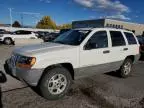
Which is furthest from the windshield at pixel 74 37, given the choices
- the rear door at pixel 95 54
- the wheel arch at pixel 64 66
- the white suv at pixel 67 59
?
the wheel arch at pixel 64 66

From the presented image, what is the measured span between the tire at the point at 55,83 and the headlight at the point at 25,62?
0.48m

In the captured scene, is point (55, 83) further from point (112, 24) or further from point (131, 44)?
point (112, 24)

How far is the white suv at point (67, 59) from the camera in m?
4.68

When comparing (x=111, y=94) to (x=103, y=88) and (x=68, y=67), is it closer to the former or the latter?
(x=103, y=88)

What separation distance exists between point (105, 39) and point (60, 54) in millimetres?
1882

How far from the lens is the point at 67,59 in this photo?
510cm

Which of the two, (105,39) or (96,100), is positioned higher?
(105,39)

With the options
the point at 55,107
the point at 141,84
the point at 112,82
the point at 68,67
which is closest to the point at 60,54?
the point at 68,67

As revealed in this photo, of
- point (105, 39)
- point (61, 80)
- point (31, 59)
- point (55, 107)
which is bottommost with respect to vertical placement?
point (55, 107)

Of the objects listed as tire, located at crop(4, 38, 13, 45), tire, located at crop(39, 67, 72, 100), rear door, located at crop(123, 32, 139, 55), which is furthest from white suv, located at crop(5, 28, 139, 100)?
tire, located at crop(4, 38, 13, 45)

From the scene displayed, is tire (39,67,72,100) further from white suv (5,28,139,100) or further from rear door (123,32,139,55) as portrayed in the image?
rear door (123,32,139,55)

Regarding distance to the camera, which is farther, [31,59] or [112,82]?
[112,82]

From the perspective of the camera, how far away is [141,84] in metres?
6.74

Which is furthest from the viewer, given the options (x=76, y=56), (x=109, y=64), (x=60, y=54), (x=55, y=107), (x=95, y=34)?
(x=109, y=64)
